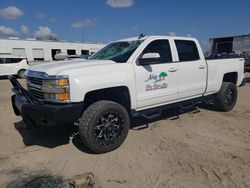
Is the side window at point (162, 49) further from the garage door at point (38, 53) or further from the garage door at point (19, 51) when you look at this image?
the garage door at point (38, 53)

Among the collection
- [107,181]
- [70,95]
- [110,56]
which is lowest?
[107,181]

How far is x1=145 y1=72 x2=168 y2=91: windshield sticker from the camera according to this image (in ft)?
15.9

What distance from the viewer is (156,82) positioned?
4.98 metres

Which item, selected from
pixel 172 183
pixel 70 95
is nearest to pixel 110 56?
pixel 70 95

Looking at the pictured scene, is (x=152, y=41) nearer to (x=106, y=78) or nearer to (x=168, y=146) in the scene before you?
(x=106, y=78)

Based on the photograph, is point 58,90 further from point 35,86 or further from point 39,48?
point 39,48

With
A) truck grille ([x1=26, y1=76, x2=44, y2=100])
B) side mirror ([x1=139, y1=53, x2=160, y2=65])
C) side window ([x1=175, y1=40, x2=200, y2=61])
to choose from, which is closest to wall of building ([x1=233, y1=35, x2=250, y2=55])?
side window ([x1=175, y1=40, x2=200, y2=61])

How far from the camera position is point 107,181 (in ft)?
11.4

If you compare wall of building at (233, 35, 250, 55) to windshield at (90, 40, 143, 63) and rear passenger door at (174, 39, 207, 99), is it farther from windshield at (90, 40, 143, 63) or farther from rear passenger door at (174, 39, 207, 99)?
windshield at (90, 40, 143, 63)

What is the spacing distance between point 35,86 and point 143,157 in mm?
2118

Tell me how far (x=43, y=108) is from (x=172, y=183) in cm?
213

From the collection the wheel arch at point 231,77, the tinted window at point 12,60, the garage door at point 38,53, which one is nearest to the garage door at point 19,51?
the garage door at point 38,53

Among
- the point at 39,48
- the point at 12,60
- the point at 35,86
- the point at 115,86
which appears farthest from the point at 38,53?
the point at 115,86

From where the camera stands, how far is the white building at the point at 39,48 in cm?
4932
